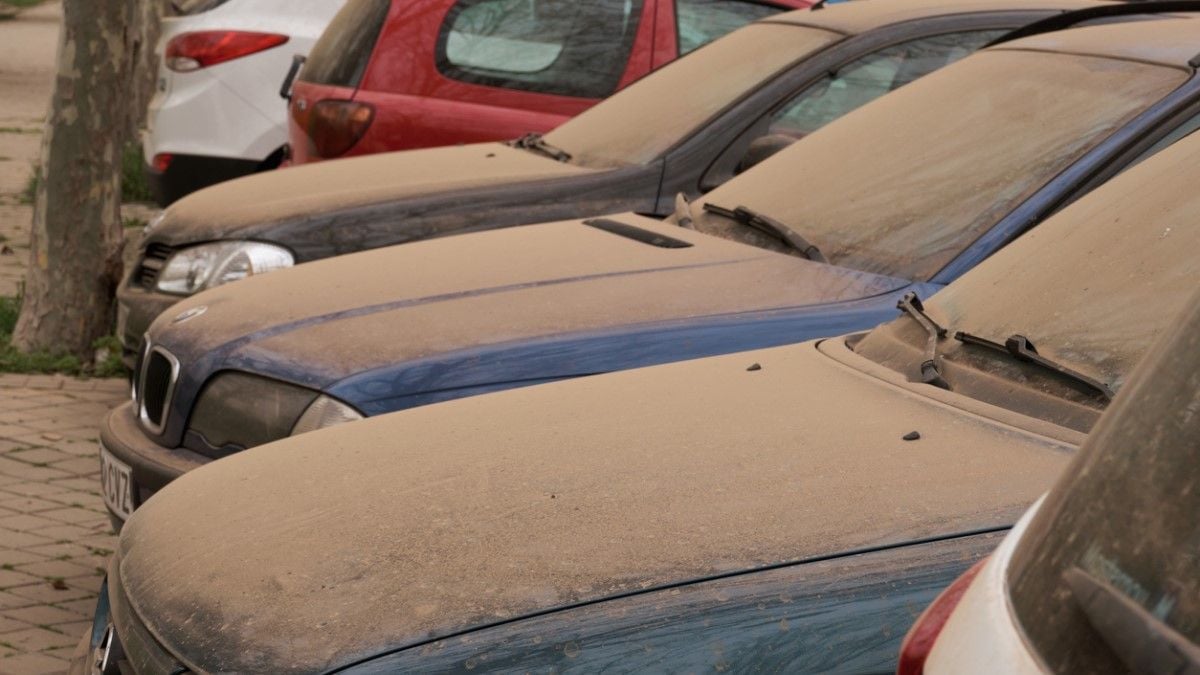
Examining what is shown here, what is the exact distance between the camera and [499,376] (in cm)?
391

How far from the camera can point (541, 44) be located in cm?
793

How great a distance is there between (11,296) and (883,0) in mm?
5048

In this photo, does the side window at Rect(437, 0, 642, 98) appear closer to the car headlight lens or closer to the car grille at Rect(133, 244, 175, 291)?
the car grille at Rect(133, 244, 175, 291)

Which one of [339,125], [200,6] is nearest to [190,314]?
[339,125]

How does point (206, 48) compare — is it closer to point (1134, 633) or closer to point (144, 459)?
point (144, 459)

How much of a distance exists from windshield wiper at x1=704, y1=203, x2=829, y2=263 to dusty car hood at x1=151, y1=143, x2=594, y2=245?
3.78 feet

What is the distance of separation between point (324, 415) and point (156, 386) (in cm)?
87

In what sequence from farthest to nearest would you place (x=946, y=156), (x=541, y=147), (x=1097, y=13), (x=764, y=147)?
(x=541, y=147)
(x=764, y=147)
(x=1097, y=13)
(x=946, y=156)

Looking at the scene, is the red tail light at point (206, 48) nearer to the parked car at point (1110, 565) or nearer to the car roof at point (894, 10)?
the car roof at point (894, 10)

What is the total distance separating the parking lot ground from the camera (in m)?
4.79

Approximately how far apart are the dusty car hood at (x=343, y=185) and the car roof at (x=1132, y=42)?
67.6 inches

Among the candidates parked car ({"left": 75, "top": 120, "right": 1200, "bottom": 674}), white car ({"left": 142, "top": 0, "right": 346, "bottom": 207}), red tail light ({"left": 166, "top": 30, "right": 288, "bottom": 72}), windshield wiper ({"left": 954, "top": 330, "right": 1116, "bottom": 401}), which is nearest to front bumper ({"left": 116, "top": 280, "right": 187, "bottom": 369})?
parked car ({"left": 75, "top": 120, "right": 1200, "bottom": 674})

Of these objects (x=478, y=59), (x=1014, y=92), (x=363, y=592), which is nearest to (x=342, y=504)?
(x=363, y=592)

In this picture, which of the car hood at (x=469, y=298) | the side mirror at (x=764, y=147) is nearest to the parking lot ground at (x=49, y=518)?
the car hood at (x=469, y=298)
